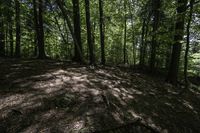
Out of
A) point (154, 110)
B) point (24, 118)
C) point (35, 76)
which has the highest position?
point (35, 76)

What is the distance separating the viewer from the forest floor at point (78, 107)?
438 cm

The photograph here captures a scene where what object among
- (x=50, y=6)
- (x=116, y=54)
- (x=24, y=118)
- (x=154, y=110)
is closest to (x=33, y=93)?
(x=24, y=118)

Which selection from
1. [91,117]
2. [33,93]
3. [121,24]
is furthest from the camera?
[121,24]

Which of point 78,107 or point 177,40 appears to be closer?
point 78,107

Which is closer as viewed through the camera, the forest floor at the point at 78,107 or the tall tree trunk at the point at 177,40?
the forest floor at the point at 78,107

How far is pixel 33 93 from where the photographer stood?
215 inches

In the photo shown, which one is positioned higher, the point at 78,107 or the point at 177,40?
the point at 177,40

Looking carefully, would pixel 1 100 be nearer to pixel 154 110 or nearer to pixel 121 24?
pixel 154 110

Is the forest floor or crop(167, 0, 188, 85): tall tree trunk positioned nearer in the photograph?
the forest floor

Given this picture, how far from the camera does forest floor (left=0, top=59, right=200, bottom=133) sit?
4.38m

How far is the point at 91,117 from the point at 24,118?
4.92 ft

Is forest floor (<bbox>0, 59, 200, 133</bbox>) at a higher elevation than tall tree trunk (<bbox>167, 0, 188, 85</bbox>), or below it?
below

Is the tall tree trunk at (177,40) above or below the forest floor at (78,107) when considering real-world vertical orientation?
above

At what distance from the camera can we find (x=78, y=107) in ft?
17.1
